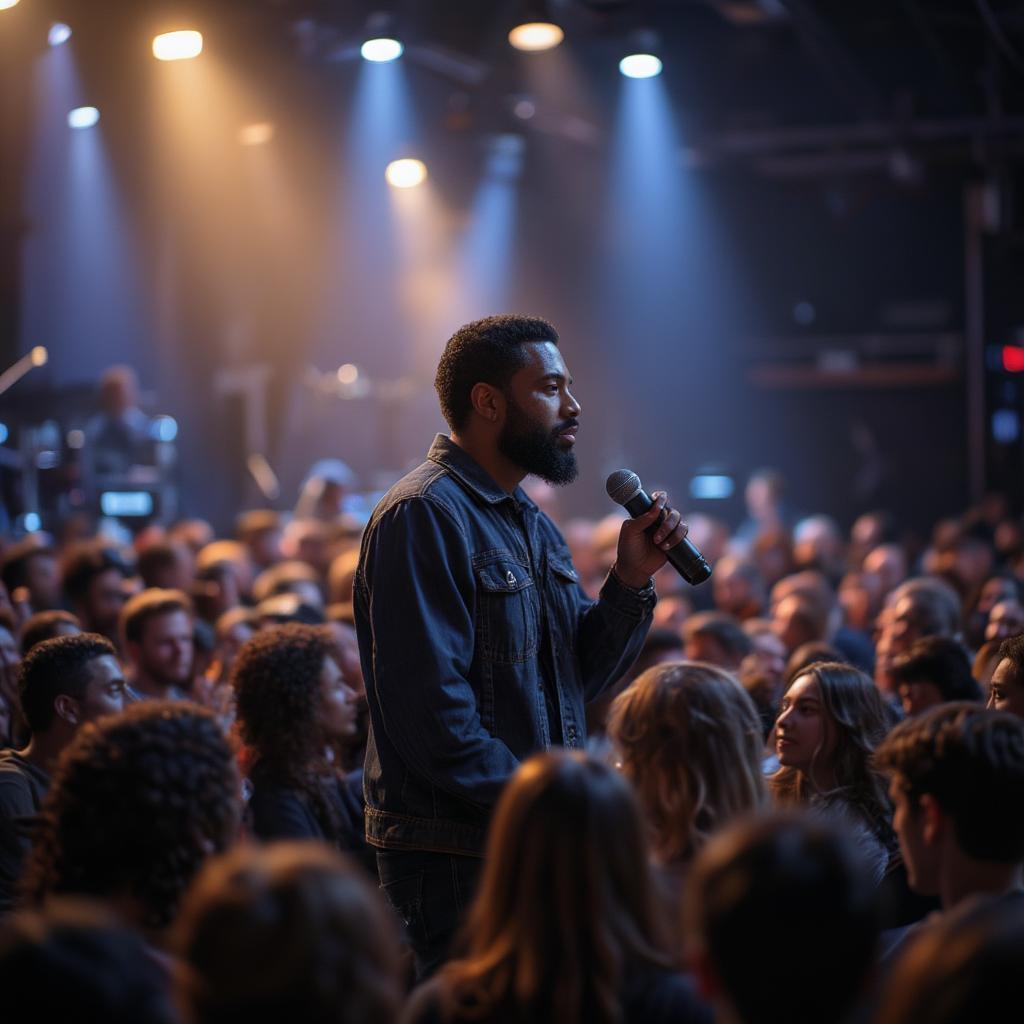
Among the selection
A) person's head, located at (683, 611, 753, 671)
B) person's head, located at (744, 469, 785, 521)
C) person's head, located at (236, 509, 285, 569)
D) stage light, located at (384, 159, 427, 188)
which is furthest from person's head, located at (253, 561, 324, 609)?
person's head, located at (744, 469, 785, 521)

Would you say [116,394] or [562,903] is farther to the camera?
[116,394]

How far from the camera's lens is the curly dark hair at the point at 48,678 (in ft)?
11.4

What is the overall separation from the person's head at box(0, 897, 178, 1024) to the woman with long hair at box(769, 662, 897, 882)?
222 cm

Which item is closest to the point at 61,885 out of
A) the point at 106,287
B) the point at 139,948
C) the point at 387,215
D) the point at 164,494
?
the point at 139,948

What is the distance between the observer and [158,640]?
5125mm

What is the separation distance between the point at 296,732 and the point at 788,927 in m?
2.46

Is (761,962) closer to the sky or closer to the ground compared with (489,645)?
closer to the ground

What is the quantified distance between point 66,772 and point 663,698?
1.02 m

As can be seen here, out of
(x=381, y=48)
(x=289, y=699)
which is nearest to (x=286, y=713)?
(x=289, y=699)

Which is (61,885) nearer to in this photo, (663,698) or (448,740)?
(448,740)

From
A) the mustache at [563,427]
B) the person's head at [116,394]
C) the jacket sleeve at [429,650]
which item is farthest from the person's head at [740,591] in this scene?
the jacket sleeve at [429,650]

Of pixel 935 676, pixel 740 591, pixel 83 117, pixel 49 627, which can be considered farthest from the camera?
pixel 83 117

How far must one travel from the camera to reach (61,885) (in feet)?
7.10

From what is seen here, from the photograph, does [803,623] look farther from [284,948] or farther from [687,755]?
[284,948]
